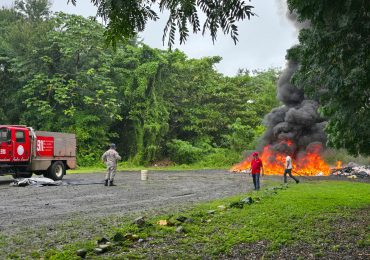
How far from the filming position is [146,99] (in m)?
41.8

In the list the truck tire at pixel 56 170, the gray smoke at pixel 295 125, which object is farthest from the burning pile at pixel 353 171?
the truck tire at pixel 56 170

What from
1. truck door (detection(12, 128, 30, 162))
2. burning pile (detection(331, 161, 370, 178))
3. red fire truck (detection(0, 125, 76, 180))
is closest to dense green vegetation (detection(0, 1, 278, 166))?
burning pile (detection(331, 161, 370, 178))

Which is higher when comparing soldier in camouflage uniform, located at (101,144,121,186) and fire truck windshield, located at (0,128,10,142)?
fire truck windshield, located at (0,128,10,142)

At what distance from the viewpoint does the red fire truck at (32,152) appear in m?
19.4

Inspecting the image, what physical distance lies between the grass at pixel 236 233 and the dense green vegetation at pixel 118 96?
29423 millimetres

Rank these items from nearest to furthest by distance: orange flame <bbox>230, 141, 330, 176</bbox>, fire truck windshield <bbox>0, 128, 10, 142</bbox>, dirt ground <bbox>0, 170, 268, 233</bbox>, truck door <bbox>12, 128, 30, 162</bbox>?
dirt ground <bbox>0, 170, 268, 233</bbox> → fire truck windshield <bbox>0, 128, 10, 142</bbox> → truck door <bbox>12, 128, 30, 162</bbox> → orange flame <bbox>230, 141, 330, 176</bbox>

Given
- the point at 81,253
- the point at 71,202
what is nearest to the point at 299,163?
the point at 71,202

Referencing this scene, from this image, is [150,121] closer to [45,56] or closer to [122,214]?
[45,56]

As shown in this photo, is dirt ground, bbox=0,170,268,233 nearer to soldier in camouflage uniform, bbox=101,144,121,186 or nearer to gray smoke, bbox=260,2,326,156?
soldier in camouflage uniform, bbox=101,144,121,186

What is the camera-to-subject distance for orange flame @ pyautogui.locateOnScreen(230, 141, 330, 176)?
2883cm

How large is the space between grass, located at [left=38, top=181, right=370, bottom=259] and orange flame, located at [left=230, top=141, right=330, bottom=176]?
17799 mm

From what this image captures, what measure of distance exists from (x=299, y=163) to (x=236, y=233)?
23847 millimetres

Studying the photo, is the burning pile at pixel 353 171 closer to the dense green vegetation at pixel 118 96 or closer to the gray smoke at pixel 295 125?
the gray smoke at pixel 295 125

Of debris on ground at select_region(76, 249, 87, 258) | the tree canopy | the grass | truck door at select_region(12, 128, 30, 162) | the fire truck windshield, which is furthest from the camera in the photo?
truck door at select_region(12, 128, 30, 162)
